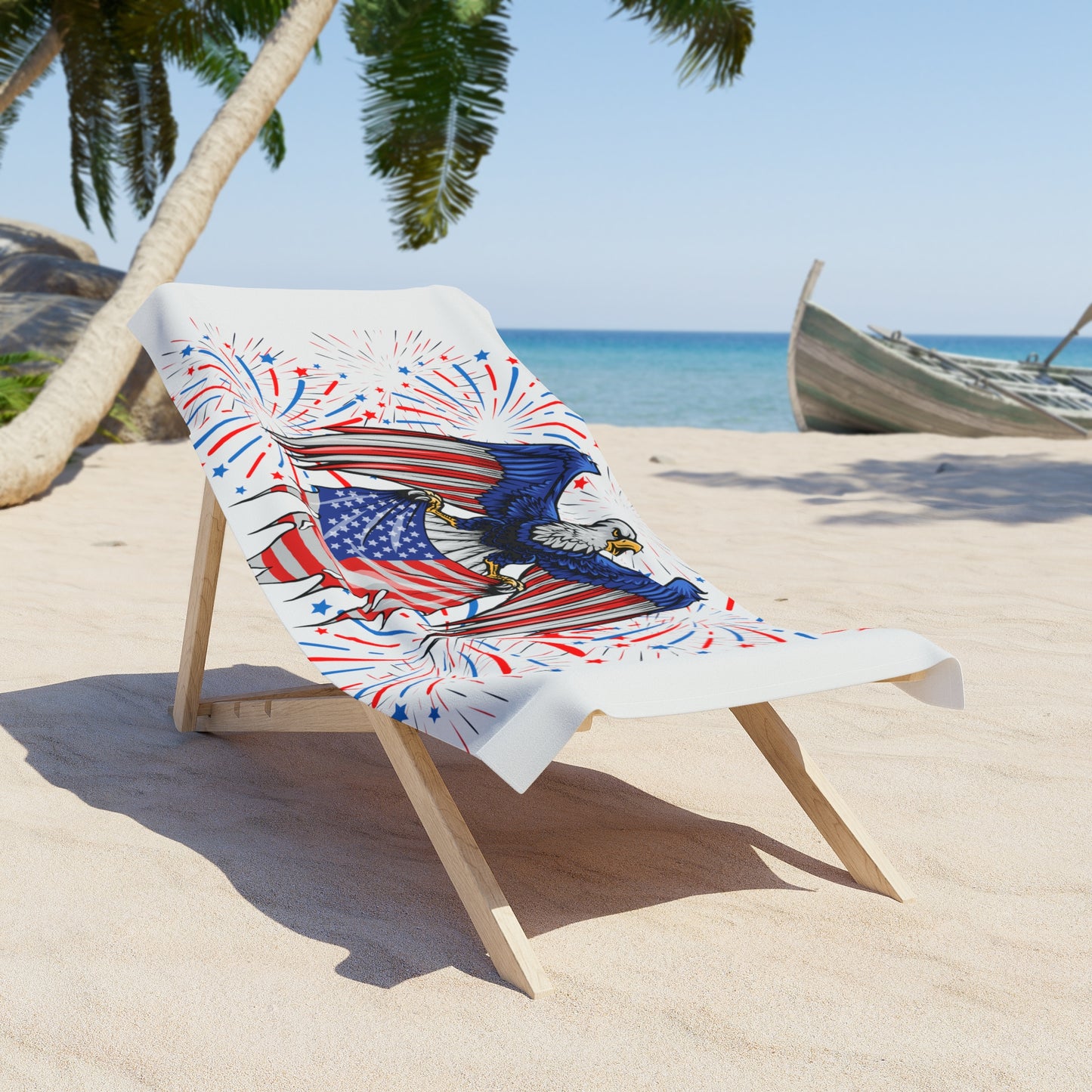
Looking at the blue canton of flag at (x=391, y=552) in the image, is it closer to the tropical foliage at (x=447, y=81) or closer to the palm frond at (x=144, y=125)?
the tropical foliage at (x=447, y=81)

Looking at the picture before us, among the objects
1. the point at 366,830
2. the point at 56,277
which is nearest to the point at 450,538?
the point at 366,830

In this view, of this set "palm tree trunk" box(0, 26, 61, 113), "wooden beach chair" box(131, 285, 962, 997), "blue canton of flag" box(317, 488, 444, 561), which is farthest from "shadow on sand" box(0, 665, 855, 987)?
"palm tree trunk" box(0, 26, 61, 113)

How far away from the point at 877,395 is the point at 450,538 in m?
9.09

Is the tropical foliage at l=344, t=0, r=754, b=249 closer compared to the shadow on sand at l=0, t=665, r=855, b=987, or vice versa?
the shadow on sand at l=0, t=665, r=855, b=987

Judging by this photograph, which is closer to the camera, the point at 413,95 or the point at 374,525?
the point at 374,525

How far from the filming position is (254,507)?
7.64ft

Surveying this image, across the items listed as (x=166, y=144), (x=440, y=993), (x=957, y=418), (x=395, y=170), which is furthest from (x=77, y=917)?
(x=166, y=144)

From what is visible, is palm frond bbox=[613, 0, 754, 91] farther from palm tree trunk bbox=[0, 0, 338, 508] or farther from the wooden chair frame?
the wooden chair frame

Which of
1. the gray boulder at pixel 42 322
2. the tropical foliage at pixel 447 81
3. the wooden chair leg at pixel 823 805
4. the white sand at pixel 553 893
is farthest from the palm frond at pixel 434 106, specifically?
the wooden chair leg at pixel 823 805

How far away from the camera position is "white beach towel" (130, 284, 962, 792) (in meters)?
1.86

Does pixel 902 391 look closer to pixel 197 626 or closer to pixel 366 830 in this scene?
pixel 197 626

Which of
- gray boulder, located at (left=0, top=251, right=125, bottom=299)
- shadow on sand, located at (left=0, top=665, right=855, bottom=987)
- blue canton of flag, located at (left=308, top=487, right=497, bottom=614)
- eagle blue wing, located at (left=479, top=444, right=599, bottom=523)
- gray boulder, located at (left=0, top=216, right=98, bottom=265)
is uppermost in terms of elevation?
eagle blue wing, located at (left=479, top=444, right=599, bottom=523)

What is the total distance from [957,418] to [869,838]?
9.29m

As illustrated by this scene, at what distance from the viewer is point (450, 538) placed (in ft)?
9.11
